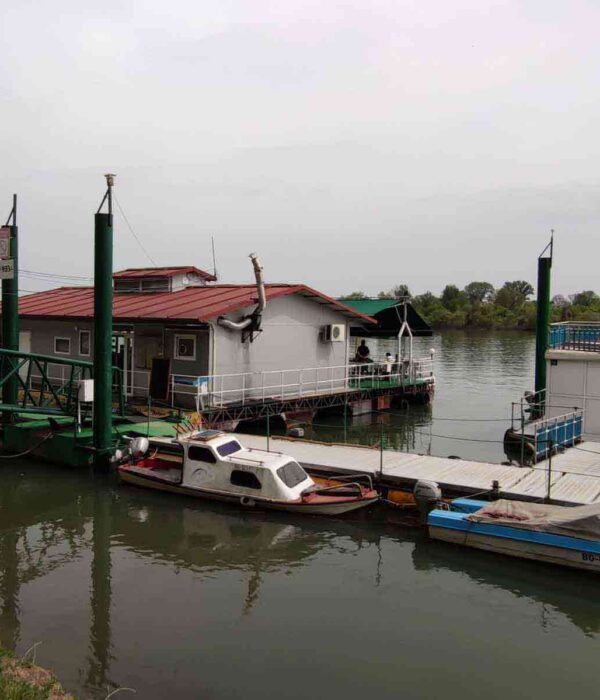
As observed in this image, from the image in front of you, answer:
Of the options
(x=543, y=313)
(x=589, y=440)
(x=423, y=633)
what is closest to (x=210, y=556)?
(x=423, y=633)

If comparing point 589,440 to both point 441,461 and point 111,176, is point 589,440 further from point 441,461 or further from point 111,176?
point 111,176

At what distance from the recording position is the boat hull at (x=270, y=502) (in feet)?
53.4

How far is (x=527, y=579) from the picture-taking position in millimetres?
13086

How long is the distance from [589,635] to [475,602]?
6.41 ft

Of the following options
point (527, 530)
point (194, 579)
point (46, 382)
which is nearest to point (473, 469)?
point (527, 530)

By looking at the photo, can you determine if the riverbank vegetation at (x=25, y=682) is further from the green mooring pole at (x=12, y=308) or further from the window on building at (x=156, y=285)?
the window on building at (x=156, y=285)

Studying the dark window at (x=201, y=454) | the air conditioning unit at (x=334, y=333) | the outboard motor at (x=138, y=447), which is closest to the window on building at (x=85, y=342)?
the air conditioning unit at (x=334, y=333)

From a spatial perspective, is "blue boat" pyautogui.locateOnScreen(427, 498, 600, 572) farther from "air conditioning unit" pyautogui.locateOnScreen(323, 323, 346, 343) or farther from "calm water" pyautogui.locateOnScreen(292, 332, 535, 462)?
"air conditioning unit" pyautogui.locateOnScreen(323, 323, 346, 343)

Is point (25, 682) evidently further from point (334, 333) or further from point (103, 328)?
point (334, 333)

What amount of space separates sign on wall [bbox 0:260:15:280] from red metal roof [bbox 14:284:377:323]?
178 inches

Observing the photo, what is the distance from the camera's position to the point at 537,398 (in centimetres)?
2927

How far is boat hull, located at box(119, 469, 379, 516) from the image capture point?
53.4 ft

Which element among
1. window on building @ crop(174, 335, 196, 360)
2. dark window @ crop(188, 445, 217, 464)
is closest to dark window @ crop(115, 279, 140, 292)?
window on building @ crop(174, 335, 196, 360)

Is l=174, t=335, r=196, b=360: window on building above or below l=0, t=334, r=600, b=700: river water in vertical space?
above
